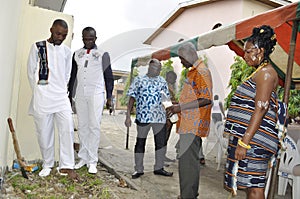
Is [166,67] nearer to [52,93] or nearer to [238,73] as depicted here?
[52,93]

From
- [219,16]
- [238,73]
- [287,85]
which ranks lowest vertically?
[287,85]

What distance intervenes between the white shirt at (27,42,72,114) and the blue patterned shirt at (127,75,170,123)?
81 centimetres

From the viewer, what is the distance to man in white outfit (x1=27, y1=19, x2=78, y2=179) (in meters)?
3.37

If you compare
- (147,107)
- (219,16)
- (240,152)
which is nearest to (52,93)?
(147,107)

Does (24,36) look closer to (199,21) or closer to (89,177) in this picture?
(89,177)

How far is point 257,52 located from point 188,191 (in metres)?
1.31

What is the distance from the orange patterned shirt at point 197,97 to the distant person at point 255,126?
53cm

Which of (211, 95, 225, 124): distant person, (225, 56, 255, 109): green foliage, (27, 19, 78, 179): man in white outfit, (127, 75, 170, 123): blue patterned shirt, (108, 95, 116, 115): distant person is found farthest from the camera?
(225, 56, 255, 109): green foliage

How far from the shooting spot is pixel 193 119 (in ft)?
9.07

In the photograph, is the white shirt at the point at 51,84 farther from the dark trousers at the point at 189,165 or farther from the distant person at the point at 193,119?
the dark trousers at the point at 189,165

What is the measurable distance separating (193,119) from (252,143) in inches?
29.4

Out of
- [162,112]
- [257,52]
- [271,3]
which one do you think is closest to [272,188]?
[257,52]

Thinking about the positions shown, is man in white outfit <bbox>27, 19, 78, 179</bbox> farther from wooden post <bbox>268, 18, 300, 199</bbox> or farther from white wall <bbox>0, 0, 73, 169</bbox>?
wooden post <bbox>268, 18, 300, 199</bbox>

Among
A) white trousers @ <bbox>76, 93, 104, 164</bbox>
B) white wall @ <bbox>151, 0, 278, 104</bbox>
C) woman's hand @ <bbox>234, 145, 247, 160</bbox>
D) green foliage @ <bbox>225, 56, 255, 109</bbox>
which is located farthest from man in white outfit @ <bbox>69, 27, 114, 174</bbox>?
white wall @ <bbox>151, 0, 278, 104</bbox>
